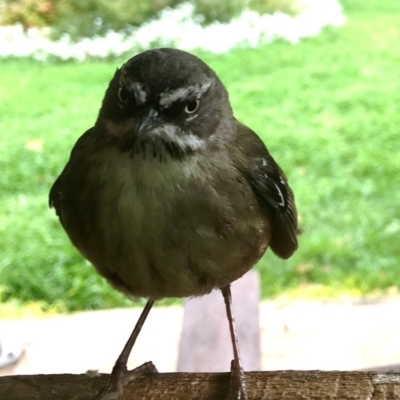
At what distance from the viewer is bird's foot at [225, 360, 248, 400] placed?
1.57 m

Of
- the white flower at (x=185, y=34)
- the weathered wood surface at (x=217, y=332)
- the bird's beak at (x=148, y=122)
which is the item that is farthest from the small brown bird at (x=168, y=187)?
the white flower at (x=185, y=34)

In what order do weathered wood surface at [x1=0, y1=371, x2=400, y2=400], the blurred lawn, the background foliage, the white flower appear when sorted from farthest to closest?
1. the white flower
2. the background foliage
3. the blurred lawn
4. weathered wood surface at [x1=0, y1=371, x2=400, y2=400]

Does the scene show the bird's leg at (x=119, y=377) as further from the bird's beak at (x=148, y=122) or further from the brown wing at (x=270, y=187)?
the bird's beak at (x=148, y=122)

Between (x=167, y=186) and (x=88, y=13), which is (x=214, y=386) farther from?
(x=88, y=13)

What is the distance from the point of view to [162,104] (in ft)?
4.17

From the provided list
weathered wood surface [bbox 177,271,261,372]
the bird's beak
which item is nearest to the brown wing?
the bird's beak

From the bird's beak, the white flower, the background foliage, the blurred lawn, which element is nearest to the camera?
the bird's beak

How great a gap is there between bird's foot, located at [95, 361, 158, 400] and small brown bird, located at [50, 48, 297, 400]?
1 centimetres

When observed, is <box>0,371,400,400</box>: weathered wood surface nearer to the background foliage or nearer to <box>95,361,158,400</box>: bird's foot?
<box>95,361,158,400</box>: bird's foot

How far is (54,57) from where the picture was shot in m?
4.73

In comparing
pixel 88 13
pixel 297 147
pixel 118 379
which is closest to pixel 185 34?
pixel 88 13

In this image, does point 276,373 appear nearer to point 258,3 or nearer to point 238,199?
point 238,199

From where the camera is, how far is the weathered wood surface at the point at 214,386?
4.89 ft

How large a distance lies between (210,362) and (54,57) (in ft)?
9.74
